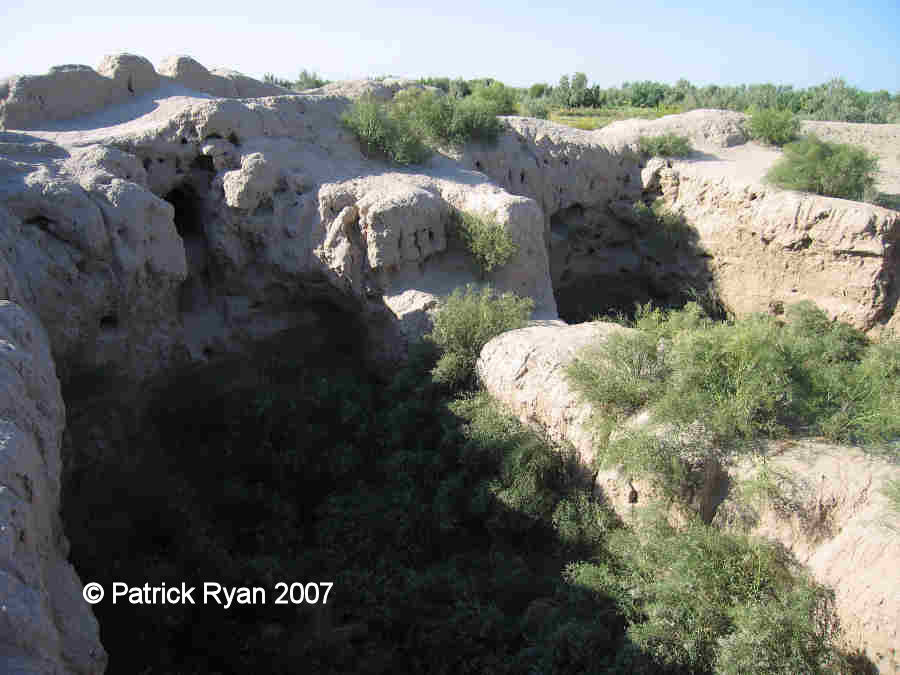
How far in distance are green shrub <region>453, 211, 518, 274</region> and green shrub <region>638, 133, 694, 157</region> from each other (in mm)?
5915

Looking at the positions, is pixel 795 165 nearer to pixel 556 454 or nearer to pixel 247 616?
pixel 556 454

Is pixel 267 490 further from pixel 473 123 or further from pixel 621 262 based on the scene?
pixel 621 262

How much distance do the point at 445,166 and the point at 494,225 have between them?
219cm

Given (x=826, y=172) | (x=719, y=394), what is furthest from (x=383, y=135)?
(x=826, y=172)

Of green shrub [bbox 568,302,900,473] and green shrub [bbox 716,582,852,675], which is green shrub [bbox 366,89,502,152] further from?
green shrub [bbox 716,582,852,675]

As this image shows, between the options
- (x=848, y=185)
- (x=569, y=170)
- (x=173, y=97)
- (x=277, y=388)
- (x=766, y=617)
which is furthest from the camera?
(x=569, y=170)

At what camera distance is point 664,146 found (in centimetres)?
1323

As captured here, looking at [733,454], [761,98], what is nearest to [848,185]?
[733,454]

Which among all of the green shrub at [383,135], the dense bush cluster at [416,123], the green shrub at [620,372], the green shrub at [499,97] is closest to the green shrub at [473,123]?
the dense bush cluster at [416,123]

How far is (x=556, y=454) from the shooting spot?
6.71 m

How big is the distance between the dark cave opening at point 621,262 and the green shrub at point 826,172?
1865 mm

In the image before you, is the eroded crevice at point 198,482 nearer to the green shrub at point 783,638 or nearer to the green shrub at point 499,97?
the green shrub at point 783,638

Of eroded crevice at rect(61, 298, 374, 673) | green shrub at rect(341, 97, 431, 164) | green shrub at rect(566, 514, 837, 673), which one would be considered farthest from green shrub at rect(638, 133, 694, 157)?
green shrub at rect(566, 514, 837, 673)

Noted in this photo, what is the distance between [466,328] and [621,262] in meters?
6.58
